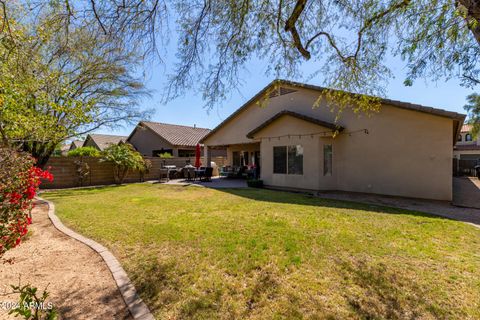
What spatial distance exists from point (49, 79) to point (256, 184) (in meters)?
10.6

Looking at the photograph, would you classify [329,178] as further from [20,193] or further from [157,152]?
[157,152]

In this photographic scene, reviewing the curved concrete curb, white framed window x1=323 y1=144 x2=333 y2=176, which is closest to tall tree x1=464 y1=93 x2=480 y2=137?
white framed window x1=323 y1=144 x2=333 y2=176

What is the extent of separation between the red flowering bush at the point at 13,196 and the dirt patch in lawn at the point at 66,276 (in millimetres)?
385

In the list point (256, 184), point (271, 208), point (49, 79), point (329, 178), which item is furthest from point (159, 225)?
point (329, 178)

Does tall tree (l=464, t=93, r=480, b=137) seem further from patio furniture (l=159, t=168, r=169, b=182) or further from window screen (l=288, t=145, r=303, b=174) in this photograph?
patio furniture (l=159, t=168, r=169, b=182)

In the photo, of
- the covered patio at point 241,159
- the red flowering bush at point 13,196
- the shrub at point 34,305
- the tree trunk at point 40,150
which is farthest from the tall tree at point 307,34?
the covered patio at point 241,159

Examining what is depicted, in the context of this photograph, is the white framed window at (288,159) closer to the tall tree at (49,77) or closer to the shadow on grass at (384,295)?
the tall tree at (49,77)

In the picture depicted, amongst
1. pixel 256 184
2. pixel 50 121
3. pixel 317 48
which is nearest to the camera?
pixel 317 48

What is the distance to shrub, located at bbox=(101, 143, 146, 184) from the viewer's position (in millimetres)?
15664

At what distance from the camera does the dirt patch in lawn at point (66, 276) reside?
291cm

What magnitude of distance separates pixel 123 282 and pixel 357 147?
11610 mm

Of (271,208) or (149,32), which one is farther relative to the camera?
(271,208)

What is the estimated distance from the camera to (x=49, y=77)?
25.4 feet

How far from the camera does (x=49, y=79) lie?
780 centimetres
